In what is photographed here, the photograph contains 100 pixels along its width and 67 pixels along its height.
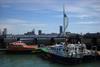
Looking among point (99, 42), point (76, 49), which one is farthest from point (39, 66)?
point (99, 42)

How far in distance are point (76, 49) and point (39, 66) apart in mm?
8374

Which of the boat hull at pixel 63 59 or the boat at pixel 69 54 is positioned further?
the boat at pixel 69 54

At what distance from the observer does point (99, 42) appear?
6066 centimetres

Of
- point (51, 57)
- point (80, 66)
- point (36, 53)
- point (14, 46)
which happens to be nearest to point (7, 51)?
point (14, 46)

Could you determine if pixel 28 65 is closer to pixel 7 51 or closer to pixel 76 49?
pixel 76 49

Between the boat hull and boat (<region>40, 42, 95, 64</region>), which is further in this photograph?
boat (<region>40, 42, 95, 64</region>)

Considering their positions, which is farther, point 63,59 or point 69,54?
point 69,54

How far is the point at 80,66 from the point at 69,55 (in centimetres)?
318

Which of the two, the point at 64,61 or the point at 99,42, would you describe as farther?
the point at 99,42

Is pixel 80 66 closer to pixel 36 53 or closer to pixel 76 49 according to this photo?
pixel 76 49

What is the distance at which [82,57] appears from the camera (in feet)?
132

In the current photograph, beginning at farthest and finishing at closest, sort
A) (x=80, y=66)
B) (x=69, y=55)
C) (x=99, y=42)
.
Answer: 1. (x=99, y=42)
2. (x=69, y=55)
3. (x=80, y=66)

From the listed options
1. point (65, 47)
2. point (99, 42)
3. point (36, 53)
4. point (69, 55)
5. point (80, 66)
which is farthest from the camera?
point (99, 42)

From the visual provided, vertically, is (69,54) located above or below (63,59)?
above
